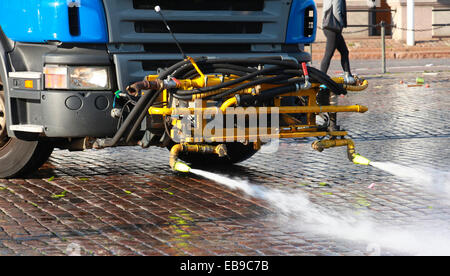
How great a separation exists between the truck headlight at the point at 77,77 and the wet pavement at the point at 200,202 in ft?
2.86

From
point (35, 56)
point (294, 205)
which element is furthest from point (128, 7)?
point (294, 205)

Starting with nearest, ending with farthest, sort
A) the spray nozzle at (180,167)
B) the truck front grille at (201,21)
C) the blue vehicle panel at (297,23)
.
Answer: the spray nozzle at (180,167), the truck front grille at (201,21), the blue vehicle panel at (297,23)

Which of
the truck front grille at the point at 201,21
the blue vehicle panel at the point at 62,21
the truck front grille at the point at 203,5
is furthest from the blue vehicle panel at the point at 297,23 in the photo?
the blue vehicle panel at the point at 62,21

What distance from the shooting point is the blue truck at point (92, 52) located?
745 cm

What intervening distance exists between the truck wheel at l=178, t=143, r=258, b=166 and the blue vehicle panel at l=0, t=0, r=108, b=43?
201 cm

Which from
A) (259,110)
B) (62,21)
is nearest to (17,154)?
(62,21)

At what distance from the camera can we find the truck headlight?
24.4ft

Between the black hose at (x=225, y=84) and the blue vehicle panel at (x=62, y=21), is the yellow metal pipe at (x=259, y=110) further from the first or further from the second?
the blue vehicle panel at (x=62, y=21)

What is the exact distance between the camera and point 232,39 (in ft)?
26.3

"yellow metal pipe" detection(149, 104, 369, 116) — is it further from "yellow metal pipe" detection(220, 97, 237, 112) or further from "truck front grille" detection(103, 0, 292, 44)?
"truck front grille" detection(103, 0, 292, 44)

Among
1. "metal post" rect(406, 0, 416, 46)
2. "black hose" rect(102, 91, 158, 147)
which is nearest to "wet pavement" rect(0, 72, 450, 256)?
"black hose" rect(102, 91, 158, 147)

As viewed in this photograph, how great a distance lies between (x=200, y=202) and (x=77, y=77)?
1376mm

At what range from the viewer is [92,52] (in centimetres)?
750
